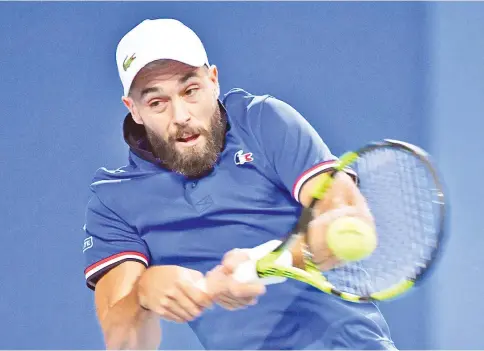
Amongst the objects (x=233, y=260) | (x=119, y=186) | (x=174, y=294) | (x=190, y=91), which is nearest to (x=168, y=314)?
(x=174, y=294)

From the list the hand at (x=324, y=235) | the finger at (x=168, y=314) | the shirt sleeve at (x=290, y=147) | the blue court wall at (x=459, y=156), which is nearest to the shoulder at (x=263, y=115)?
the shirt sleeve at (x=290, y=147)

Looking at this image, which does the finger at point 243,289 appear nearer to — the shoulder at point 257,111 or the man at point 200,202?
the man at point 200,202

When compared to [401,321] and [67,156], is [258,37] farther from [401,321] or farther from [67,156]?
[401,321]

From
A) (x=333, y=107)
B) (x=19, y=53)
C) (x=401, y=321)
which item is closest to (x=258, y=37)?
(x=333, y=107)

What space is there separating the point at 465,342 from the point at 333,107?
54 centimetres

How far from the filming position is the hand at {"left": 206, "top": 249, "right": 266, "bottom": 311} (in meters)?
1.23

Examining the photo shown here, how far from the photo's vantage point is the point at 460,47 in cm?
188

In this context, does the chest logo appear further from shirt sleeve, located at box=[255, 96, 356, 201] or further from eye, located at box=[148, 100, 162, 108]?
eye, located at box=[148, 100, 162, 108]

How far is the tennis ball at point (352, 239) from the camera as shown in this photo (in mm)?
1159

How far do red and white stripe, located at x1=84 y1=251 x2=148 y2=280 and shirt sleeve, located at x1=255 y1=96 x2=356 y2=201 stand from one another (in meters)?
0.26

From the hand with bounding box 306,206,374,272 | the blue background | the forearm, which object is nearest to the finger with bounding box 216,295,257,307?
the hand with bounding box 306,206,374,272

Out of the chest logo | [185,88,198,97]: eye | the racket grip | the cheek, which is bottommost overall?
the racket grip

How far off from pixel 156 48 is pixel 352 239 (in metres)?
0.50

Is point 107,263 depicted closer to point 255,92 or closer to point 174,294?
point 174,294
